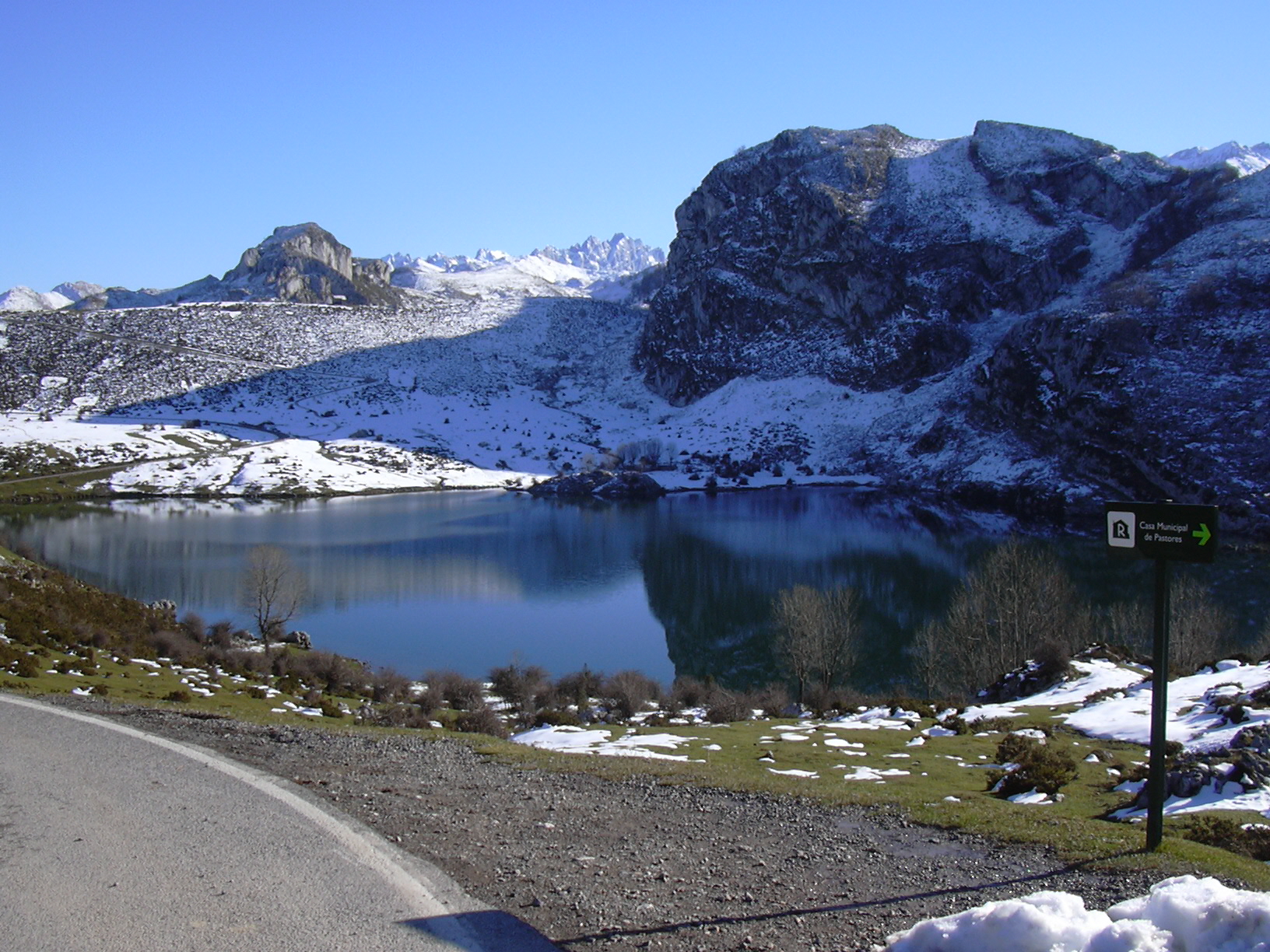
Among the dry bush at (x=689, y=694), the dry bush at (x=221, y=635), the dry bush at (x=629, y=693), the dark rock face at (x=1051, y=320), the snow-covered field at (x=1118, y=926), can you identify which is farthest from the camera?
the dark rock face at (x=1051, y=320)

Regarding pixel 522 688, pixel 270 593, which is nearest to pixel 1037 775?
pixel 522 688

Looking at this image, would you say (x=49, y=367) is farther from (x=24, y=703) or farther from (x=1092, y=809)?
(x=1092, y=809)

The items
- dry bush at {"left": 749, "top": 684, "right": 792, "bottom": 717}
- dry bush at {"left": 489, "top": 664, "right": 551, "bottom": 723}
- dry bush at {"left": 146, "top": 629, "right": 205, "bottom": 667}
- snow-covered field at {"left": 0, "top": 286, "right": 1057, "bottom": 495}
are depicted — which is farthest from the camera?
snow-covered field at {"left": 0, "top": 286, "right": 1057, "bottom": 495}

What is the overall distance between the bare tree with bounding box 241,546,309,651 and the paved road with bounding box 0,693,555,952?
3623cm

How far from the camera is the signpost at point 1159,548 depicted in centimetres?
877

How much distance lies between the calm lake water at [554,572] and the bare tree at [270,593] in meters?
1.34

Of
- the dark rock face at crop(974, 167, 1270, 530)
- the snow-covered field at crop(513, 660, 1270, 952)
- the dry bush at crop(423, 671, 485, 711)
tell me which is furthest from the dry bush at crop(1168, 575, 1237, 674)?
the dark rock face at crop(974, 167, 1270, 530)

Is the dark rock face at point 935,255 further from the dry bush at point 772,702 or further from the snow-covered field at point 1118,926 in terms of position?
the snow-covered field at point 1118,926

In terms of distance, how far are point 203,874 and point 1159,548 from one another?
34.2ft

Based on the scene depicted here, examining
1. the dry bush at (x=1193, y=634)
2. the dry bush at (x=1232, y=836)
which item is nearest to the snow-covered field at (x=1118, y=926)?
the dry bush at (x=1232, y=836)

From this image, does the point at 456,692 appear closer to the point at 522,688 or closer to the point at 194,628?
the point at 522,688

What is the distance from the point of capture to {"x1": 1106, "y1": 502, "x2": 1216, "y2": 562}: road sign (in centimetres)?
872

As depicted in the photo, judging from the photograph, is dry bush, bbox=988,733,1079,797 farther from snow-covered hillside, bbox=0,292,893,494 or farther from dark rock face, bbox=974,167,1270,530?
snow-covered hillside, bbox=0,292,893,494

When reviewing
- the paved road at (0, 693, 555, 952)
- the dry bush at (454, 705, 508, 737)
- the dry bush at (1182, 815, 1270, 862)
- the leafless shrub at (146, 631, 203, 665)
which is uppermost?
the paved road at (0, 693, 555, 952)
